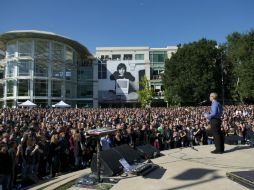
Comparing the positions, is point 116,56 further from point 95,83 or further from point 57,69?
point 57,69

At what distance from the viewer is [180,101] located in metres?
63.6

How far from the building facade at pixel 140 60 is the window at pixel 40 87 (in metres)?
19.6

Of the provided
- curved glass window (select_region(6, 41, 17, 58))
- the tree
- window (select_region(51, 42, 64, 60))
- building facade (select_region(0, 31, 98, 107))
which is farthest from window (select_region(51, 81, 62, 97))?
the tree

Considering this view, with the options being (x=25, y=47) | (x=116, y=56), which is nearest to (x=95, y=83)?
(x=116, y=56)

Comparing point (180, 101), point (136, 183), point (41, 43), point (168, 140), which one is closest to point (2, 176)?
point (136, 183)

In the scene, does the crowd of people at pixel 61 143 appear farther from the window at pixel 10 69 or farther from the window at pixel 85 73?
the window at pixel 85 73

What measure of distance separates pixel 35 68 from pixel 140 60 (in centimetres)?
3155

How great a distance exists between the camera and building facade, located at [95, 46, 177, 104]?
88.3 m

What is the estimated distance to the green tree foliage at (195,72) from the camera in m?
60.7

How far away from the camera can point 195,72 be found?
201 ft

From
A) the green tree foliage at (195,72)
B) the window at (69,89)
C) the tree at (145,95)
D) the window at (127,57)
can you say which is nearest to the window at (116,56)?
the window at (127,57)

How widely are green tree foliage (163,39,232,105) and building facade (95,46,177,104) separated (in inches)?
831

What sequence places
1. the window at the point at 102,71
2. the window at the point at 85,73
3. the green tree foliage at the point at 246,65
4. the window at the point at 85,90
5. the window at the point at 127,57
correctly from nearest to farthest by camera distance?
1. the green tree foliage at the point at 246,65
2. the window at the point at 85,90
3. the window at the point at 85,73
4. the window at the point at 102,71
5. the window at the point at 127,57

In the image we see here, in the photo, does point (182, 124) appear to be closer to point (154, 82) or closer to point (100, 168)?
point (100, 168)
